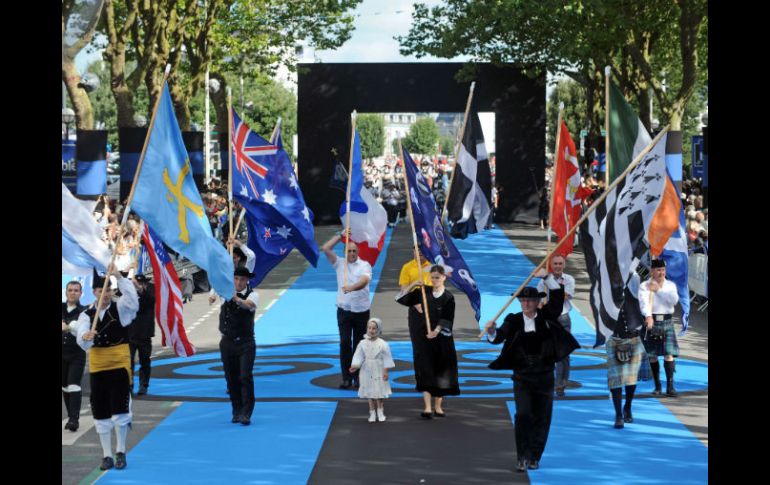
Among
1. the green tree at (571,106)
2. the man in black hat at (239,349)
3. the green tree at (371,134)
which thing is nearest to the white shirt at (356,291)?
the man in black hat at (239,349)

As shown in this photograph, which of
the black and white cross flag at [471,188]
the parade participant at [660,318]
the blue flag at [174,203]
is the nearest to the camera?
the blue flag at [174,203]

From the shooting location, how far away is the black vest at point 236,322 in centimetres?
1459

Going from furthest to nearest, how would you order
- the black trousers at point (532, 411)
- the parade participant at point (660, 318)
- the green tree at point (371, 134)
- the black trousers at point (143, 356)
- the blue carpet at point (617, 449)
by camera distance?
the green tree at point (371, 134) → the black trousers at point (143, 356) → the parade participant at point (660, 318) → the black trousers at point (532, 411) → the blue carpet at point (617, 449)

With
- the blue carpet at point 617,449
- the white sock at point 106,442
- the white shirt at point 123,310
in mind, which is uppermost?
the white shirt at point 123,310

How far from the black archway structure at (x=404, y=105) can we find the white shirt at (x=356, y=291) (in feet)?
123

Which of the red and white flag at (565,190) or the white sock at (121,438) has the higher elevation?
the red and white flag at (565,190)

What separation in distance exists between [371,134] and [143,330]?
15322 centimetres

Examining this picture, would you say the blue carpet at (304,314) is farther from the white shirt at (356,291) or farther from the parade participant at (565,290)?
the parade participant at (565,290)

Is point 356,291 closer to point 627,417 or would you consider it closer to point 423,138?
point 627,417

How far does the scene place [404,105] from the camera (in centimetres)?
5353

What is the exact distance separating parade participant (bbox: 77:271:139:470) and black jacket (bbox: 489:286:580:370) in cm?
330

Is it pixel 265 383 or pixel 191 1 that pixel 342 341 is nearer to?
pixel 265 383

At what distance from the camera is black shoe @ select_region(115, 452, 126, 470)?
40.5 ft

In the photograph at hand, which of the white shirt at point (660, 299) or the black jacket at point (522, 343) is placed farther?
the white shirt at point (660, 299)
